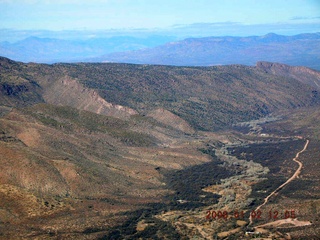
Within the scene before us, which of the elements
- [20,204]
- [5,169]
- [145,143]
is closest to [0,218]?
[20,204]

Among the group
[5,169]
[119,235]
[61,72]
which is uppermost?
[61,72]

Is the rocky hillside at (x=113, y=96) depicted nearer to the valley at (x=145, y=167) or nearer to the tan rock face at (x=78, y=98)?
the tan rock face at (x=78, y=98)

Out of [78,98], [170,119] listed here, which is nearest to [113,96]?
[78,98]

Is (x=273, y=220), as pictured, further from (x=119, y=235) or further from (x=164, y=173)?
(x=164, y=173)
